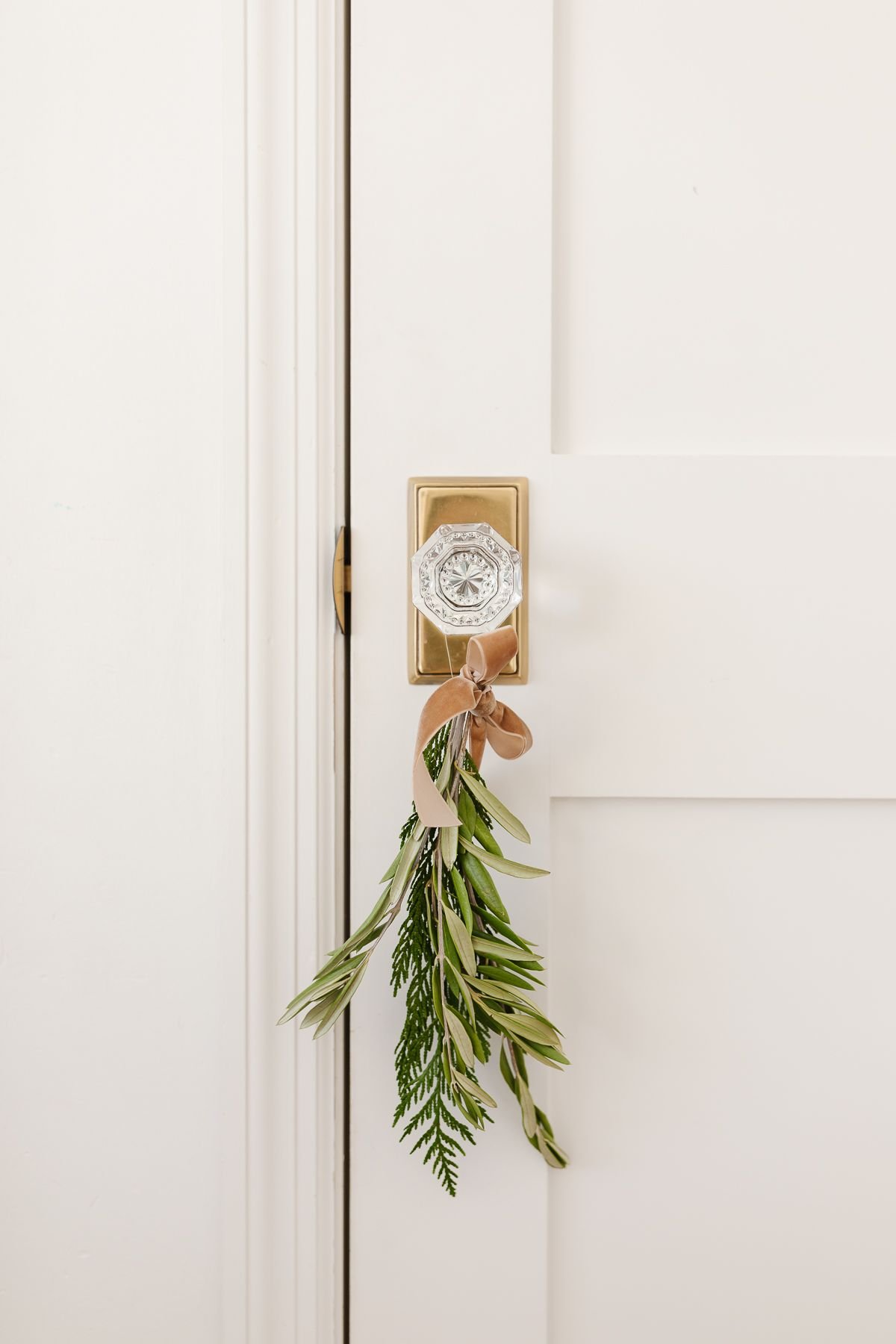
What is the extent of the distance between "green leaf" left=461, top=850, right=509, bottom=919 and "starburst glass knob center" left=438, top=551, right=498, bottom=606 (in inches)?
5.7

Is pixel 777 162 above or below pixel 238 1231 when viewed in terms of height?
above

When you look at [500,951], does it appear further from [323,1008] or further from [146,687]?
[146,687]

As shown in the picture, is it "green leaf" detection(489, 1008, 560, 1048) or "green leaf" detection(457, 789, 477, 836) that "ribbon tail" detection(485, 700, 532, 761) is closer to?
"green leaf" detection(457, 789, 477, 836)

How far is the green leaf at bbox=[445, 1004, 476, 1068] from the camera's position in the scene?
45cm

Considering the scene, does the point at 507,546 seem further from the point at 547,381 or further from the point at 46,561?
the point at 46,561

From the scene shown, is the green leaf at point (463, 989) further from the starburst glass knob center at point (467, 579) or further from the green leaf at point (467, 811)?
the starburst glass knob center at point (467, 579)

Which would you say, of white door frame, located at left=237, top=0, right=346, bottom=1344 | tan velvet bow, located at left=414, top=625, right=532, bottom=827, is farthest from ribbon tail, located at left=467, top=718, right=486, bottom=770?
white door frame, located at left=237, top=0, right=346, bottom=1344

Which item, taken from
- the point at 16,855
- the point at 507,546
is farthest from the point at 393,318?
the point at 16,855

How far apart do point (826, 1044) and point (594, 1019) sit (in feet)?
0.49

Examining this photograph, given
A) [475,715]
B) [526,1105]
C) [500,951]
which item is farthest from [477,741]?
[526,1105]

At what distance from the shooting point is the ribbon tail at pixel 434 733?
433mm

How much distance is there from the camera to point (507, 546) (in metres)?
0.48

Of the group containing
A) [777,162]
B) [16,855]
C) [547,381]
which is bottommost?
[16,855]

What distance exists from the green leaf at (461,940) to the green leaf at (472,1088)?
2.3 inches
